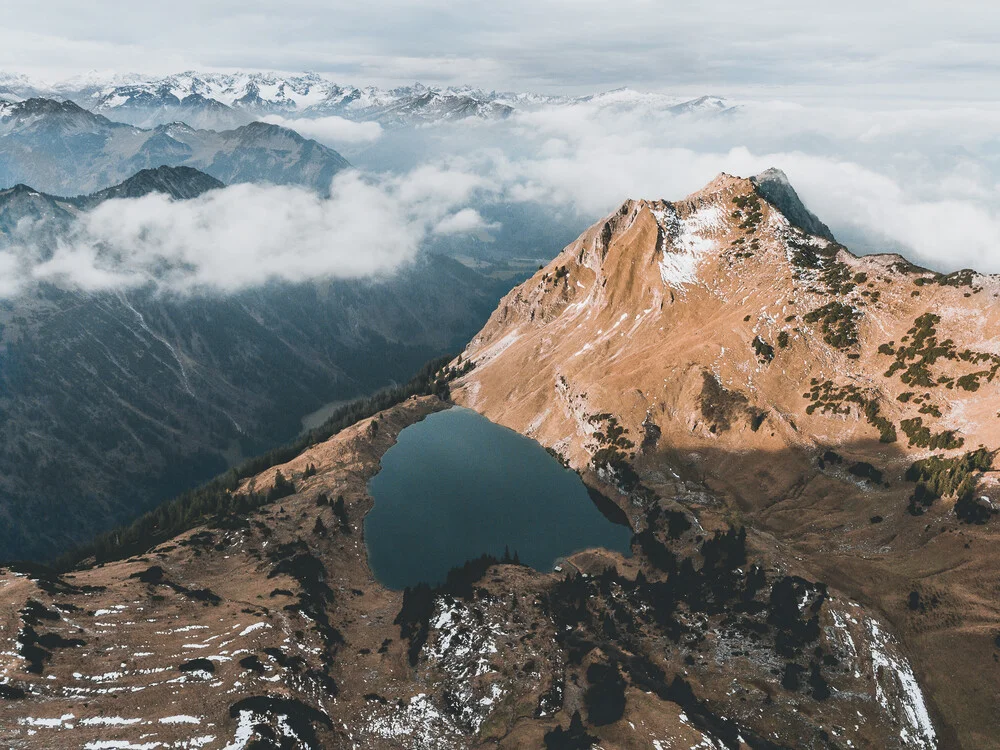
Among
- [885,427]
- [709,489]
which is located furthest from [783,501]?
[885,427]

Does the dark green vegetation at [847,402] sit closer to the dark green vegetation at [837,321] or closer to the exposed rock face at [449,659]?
the dark green vegetation at [837,321]

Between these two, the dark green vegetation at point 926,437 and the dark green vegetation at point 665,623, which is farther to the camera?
the dark green vegetation at point 926,437

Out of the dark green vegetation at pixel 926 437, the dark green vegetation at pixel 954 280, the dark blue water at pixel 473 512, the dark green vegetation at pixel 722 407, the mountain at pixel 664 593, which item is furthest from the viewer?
the dark green vegetation at pixel 722 407

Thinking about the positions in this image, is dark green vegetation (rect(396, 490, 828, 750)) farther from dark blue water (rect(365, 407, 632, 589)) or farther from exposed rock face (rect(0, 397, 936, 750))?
dark blue water (rect(365, 407, 632, 589))

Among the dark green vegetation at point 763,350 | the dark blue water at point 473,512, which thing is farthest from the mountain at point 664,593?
the dark blue water at point 473,512

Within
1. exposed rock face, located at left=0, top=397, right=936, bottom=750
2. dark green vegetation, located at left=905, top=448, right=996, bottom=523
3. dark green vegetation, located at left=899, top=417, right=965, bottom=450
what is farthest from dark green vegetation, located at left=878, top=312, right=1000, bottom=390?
exposed rock face, located at left=0, top=397, right=936, bottom=750

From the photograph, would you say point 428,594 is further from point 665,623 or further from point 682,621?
point 682,621

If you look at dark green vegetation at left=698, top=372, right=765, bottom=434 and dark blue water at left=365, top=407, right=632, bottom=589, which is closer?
dark blue water at left=365, top=407, right=632, bottom=589
